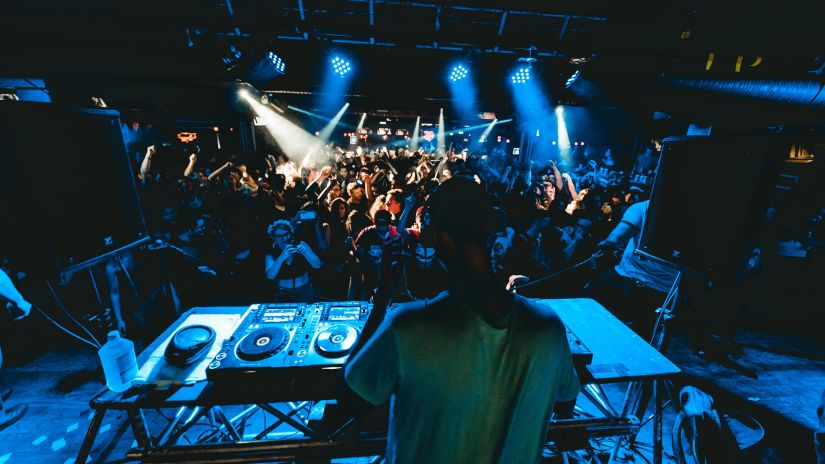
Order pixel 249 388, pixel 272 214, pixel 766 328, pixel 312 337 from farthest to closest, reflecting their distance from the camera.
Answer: pixel 272 214 → pixel 766 328 → pixel 312 337 → pixel 249 388

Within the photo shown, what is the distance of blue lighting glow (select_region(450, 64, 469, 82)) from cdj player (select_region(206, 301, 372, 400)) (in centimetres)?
480

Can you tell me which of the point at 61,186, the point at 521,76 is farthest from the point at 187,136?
the point at 61,186

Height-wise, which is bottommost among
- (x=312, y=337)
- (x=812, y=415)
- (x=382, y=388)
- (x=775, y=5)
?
(x=812, y=415)

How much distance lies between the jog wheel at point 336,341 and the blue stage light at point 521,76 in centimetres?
518

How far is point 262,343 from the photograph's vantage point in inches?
70.0

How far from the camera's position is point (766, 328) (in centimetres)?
474

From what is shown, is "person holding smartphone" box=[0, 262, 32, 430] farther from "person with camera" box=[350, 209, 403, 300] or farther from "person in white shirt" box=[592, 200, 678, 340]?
"person in white shirt" box=[592, 200, 678, 340]

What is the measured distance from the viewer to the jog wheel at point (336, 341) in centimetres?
173

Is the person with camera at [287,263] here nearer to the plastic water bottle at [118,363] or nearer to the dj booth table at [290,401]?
the dj booth table at [290,401]

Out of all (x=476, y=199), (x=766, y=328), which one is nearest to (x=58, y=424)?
(x=476, y=199)

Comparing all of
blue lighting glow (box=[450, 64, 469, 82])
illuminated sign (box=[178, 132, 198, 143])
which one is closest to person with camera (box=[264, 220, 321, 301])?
blue lighting glow (box=[450, 64, 469, 82])

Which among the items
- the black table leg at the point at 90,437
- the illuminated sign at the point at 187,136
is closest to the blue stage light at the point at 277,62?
the black table leg at the point at 90,437

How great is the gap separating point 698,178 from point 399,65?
464 centimetres

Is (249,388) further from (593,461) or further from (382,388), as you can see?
(593,461)
